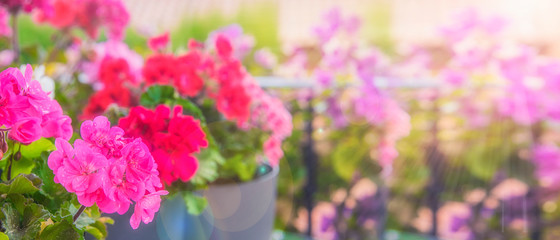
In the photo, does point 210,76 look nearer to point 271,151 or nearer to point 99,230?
point 271,151

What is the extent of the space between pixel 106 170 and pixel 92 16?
1.08 metres

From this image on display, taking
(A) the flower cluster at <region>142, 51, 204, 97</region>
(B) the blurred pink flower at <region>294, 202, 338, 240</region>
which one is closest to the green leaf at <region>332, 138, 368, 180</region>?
(B) the blurred pink flower at <region>294, 202, 338, 240</region>

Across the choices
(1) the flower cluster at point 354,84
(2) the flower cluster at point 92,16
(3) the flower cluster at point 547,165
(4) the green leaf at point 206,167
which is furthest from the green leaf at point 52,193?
(3) the flower cluster at point 547,165

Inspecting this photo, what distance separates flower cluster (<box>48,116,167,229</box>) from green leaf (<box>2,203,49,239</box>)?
0.20 feet

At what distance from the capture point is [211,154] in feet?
2.63

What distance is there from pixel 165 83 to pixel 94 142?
445mm

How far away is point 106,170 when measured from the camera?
0.47m

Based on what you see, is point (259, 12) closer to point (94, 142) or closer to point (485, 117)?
point (485, 117)

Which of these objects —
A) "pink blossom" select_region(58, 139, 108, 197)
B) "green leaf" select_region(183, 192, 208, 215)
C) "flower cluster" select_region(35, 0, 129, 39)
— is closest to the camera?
"pink blossom" select_region(58, 139, 108, 197)

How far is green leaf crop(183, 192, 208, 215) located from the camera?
29.2 inches

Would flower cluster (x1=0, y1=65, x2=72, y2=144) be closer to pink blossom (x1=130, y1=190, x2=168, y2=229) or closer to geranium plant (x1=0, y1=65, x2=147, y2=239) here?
geranium plant (x1=0, y1=65, x2=147, y2=239)

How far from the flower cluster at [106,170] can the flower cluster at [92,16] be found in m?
1.00

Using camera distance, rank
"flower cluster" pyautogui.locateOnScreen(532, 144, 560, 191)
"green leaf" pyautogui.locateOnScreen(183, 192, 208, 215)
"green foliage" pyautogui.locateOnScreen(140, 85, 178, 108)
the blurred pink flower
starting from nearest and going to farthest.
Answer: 1. "green leaf" pyautogui.locateOnScreen(183, 192, 208, 215)
2. "green foliage" pyautogui.locateOnScreen(140, 85, 178, 108)
3. "flower cluster" pyautogui.locateOnScreen(532, 144, 560, 191)
4. the blurred pink flower

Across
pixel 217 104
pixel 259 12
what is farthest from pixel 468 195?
pixel 259 12
